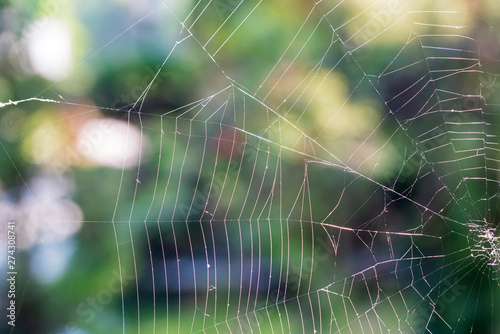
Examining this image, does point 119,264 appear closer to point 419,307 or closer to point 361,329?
point 361,329

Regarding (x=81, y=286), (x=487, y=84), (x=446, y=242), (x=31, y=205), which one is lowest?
(x=446, y=242)

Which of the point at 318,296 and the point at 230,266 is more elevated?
the point at 230,266

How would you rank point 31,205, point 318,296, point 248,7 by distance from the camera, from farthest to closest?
point 318,296, point 248,7, point 31,205

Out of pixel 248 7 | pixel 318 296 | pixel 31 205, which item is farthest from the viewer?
pixel 318 296

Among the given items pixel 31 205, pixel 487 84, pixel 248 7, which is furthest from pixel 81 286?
pixel 487 84

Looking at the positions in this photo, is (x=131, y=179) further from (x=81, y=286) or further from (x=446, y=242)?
(x=446, y=242)

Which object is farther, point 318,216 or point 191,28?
point 318,216

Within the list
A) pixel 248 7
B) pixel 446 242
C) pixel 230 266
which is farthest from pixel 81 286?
pixel 446 242
